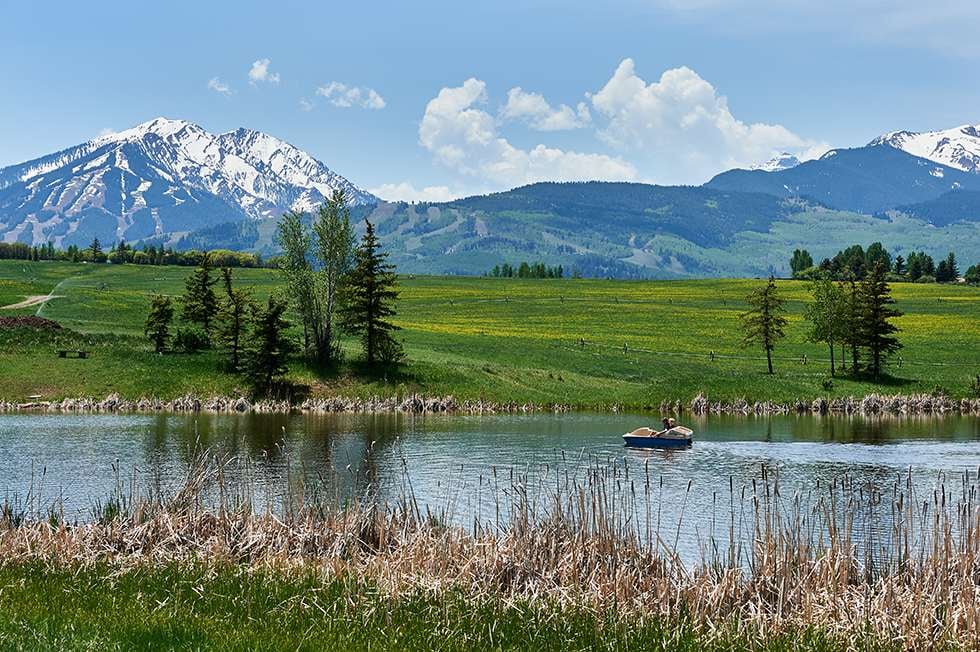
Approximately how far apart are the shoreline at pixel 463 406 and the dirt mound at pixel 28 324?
1579cm

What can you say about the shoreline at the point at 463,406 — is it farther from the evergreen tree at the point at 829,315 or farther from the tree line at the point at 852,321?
the evergreen tree at the point at 829,315

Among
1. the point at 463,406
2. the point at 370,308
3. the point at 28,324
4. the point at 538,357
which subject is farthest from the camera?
the point at 538,357

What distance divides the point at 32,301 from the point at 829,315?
9317 centimetres

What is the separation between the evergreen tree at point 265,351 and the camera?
7619 centimetres

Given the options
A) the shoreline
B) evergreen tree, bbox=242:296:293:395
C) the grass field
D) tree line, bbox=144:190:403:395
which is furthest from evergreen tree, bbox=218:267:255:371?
the shoreline

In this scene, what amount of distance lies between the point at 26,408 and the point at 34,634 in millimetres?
62434

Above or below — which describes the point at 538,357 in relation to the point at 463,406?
above

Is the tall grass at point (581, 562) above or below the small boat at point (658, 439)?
above

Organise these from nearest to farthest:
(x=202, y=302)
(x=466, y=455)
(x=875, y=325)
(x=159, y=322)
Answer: (x=466, y=455)
(x=159, y=322)
(x=875, y=325)
(x=202, y=302)

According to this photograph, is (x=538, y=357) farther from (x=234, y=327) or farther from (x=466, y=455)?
(x=466, y=455)

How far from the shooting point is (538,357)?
306ft

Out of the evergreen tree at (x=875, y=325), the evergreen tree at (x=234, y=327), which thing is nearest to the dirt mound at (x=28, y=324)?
the evergreen tree at (x=234, y=327)

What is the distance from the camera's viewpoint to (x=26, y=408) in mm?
71875

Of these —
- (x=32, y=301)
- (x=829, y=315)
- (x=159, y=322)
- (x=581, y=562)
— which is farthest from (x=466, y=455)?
(x=32, y=301)
